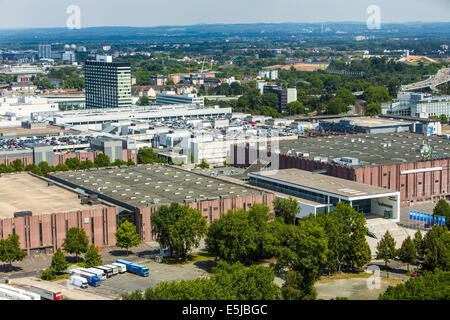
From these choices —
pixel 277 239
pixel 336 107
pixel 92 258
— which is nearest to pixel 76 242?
pixel 92 258

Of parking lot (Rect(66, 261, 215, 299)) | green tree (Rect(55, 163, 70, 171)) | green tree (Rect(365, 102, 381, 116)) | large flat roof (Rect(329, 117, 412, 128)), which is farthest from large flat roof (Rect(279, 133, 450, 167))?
green tree (Rect(365, 102, 381, 116))

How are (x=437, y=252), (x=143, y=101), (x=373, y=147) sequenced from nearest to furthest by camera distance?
(x=437, y=252) < (x=373, y=147) < (x=143, y=101)


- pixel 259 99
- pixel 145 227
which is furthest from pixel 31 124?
pixel 259 99

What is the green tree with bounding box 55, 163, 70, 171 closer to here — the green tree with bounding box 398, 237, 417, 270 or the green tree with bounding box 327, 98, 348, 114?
the green tree with bounding box 398, 237, 417, 270

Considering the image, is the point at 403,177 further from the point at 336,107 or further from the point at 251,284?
the point at 336,107

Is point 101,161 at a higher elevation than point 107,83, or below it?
below

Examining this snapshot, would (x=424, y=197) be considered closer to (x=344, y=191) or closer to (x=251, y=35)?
(x=344, y=191)
